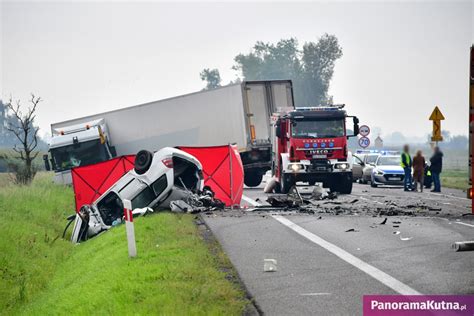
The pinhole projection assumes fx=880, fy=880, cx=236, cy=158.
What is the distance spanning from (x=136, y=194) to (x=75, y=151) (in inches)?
528

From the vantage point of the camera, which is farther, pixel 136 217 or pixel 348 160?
pixel 348 160

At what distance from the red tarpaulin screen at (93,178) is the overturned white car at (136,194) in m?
2.35

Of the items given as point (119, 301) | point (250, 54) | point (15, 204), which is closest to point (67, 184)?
point (15, 204)

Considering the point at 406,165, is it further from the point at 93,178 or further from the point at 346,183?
the point at 93,178

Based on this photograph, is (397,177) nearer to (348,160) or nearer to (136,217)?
(348,160)

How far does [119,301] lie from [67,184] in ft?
80.1

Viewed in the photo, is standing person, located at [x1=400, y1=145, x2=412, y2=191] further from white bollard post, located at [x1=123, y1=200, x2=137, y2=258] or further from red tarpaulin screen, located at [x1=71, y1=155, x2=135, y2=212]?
white bollard post, located at [x1=123, y1=200, x2=137, y2=258]

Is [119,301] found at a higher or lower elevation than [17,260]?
higher

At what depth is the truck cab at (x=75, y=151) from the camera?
107 ft

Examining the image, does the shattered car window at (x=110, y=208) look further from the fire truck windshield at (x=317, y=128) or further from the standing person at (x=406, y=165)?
the standing person at (x=406, y=165)

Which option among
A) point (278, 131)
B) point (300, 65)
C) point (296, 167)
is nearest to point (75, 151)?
point (278, 131)

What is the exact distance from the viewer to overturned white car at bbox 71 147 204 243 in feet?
65.6

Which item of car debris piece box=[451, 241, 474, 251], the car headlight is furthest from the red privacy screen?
car debris piece box=[451, 241, 474, 251]

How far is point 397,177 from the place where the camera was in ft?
124
